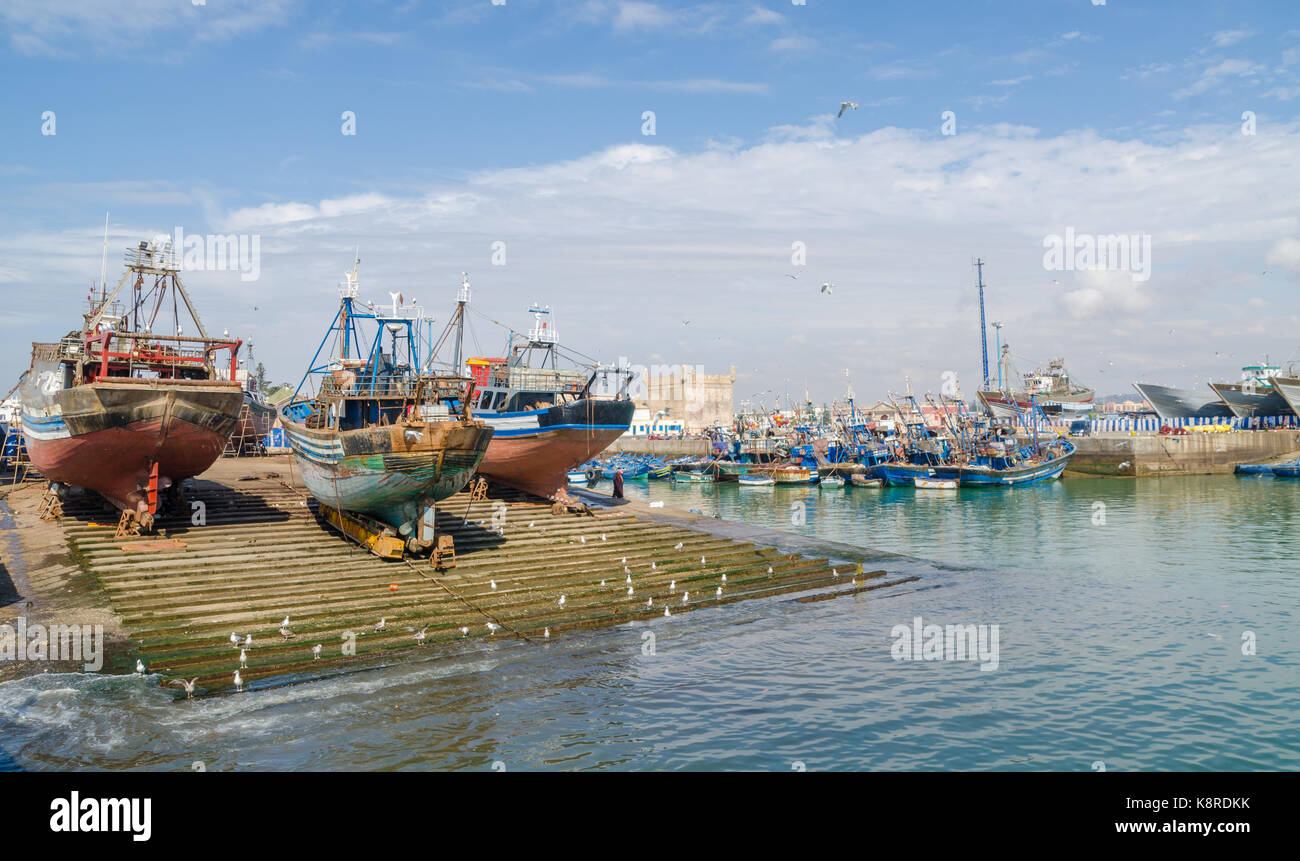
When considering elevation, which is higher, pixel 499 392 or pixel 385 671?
pixel 499 392

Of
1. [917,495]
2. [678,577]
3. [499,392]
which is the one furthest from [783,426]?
[678,577]

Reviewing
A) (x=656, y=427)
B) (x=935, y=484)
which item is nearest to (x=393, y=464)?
(x=935, y=484)

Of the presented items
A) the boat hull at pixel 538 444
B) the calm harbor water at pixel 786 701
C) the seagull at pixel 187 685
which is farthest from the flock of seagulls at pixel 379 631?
the boat hull at pixel 538 444

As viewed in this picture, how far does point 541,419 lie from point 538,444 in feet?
2.89

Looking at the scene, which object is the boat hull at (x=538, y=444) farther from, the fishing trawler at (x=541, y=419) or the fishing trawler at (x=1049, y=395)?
the fishing trawler at (x=1049, y=395)

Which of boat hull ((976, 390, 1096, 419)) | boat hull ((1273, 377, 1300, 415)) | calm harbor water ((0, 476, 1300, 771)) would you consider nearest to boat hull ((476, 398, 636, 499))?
calm harbor water ((0, 476, 1300, 771))

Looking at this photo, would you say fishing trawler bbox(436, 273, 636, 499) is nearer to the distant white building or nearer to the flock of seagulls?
the flock of seagulls

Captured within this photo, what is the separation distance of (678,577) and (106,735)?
37.7 feet

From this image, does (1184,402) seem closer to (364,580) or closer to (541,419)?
(541,419)

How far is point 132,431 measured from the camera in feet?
56.1

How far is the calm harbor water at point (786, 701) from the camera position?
9875 mm

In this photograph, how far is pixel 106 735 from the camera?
9.62 metres
